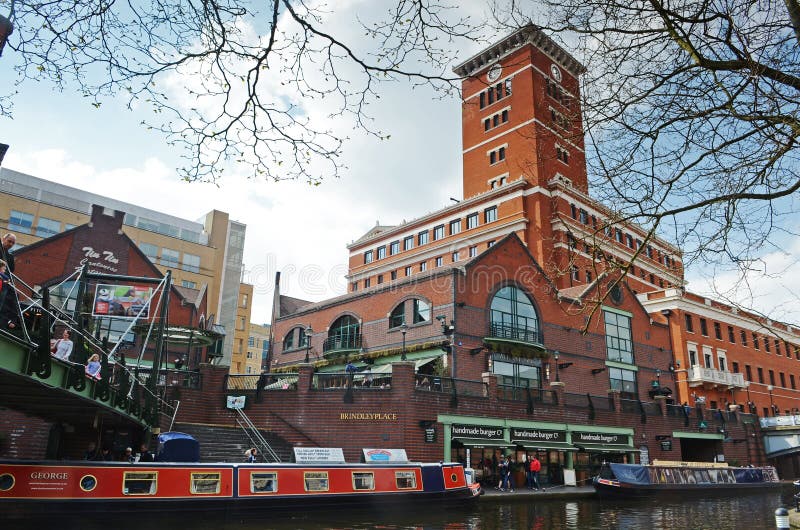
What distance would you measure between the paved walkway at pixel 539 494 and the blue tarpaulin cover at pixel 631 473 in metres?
1.66

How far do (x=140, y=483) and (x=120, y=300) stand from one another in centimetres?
636

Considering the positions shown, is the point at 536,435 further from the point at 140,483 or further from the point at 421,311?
the point at 140,483

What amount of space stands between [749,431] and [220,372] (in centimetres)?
4102

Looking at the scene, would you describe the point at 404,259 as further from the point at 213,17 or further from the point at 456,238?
the point at 213,17

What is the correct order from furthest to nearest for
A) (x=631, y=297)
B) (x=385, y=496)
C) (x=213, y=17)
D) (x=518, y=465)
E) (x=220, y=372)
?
(x=631, y=297)
(x=518, y=465)
(x=220, y=372)
(x=385, y=496)
(x=213, y=17)

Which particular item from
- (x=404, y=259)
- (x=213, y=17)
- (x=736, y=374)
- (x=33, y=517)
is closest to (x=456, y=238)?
(x=404, y=259)

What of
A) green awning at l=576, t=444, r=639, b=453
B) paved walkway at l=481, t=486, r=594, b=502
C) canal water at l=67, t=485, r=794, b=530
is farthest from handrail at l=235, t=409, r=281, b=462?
green awning at l=576, t=444, r=639, b=453

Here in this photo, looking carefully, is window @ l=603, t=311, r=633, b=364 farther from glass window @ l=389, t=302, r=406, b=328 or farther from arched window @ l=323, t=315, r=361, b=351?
arched window @ l=323, t=315, r=361, b=351

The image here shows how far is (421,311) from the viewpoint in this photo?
116 feet

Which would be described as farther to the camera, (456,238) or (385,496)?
(456,238)

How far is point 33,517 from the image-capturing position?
49.2 ft

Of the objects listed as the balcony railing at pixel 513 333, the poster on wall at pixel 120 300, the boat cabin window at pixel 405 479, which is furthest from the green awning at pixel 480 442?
the poster on wall at pixel 120 300

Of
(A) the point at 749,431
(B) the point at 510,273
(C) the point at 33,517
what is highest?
(B) the point at 510,273

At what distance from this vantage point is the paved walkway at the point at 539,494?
2528 cm
